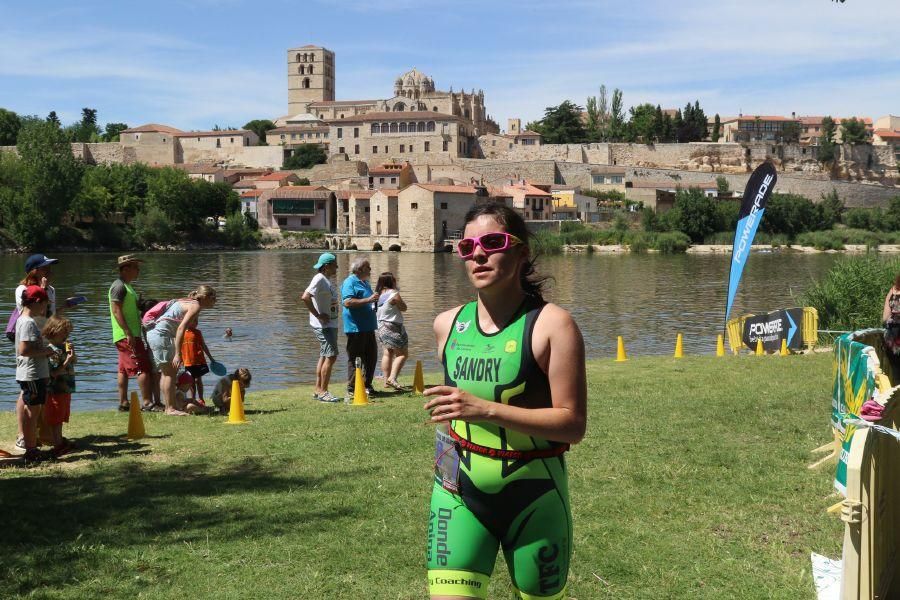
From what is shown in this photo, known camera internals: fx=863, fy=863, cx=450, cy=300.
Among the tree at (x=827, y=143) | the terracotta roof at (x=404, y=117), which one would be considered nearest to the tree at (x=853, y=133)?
the tree at (x=827, y=143)

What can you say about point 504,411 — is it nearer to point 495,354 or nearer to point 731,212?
point 495,354

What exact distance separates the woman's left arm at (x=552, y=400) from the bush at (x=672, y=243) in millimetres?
78604

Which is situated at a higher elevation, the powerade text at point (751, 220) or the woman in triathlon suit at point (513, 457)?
the powerade text at point (751, 220)

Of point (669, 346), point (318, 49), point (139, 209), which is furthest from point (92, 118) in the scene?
point (669, 346)

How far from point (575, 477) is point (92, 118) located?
161 meters

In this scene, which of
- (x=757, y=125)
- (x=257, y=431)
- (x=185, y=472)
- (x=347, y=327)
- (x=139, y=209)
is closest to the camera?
(x=185, y=472)

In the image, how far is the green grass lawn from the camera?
455cm

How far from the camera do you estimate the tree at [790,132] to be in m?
123

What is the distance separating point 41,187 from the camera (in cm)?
7006

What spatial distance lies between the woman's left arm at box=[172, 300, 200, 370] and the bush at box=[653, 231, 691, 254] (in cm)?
7323

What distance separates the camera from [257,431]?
329 inches

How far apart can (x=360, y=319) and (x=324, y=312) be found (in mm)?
449

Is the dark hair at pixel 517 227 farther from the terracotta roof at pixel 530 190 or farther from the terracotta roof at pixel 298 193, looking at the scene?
the terracotta roof at pixel 298 193

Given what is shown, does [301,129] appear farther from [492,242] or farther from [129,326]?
[492,242]
